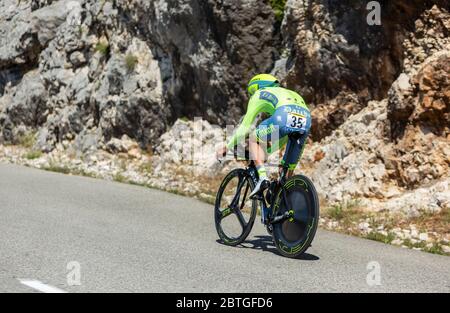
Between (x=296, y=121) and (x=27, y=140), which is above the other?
(x=296, y=121)

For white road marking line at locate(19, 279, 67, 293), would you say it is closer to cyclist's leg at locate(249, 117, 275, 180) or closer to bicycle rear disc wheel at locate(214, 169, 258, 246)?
bicycle rear disc wheel at locate(214, 169, 258, 246)

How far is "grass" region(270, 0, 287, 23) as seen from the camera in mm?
14258

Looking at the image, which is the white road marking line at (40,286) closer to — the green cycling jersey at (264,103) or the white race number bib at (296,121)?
the green cycling jersey at (264,103)

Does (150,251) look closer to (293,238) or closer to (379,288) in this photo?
(293,238)

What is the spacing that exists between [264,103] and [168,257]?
6.74 ft

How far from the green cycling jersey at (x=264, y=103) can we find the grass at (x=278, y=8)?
7.47 m

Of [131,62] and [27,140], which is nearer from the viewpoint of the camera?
[131,62]

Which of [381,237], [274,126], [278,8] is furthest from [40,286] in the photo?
[278,8]

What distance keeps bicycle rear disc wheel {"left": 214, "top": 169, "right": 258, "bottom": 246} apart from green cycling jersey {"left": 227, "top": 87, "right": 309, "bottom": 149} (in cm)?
64

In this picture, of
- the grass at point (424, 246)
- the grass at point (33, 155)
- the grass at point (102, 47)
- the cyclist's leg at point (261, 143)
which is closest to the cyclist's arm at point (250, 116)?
the cyclist's leg at point (261, 143)

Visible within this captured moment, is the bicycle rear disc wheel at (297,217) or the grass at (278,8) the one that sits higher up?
the grass at (278,8)

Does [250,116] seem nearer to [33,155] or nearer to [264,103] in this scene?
[264,103]

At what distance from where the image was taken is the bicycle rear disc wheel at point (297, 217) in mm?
6438

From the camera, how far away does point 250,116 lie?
7129mm
